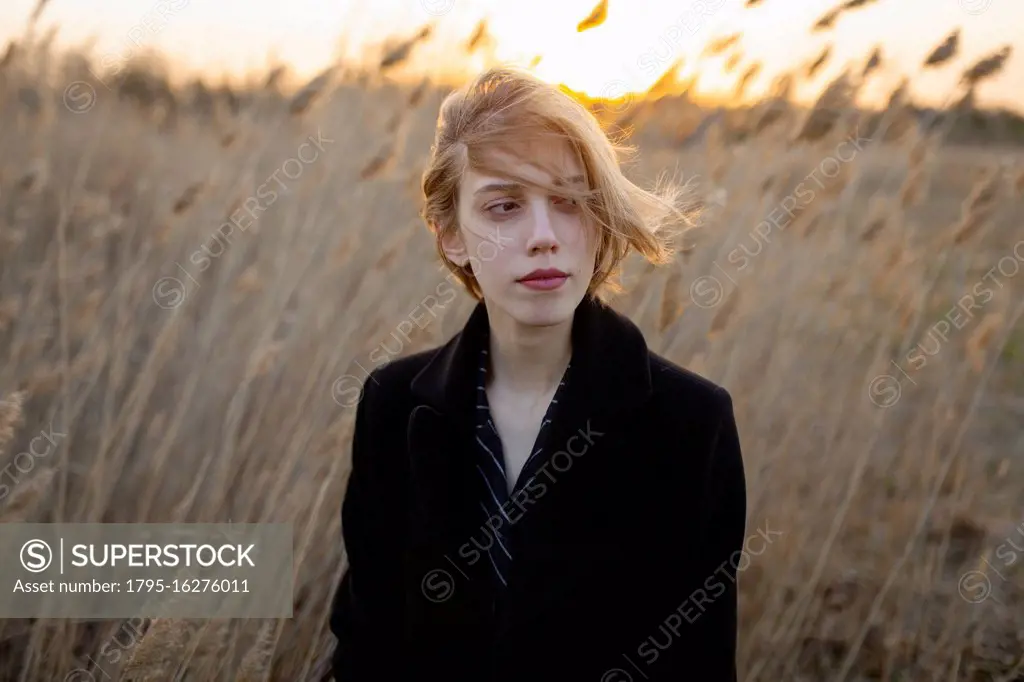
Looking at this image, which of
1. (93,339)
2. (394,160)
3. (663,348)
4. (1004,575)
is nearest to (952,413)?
(1004,575)

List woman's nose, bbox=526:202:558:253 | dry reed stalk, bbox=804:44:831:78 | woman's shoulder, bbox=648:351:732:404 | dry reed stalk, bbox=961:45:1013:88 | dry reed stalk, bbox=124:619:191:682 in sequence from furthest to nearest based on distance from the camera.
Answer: dry reed stalk, bbox=804:44:831:78 < dry reed stalk, bbox=961:45:1013:88 < dry reed stalk, bbox=124:619:191:682 < woman's shoulder, bbox=648:351:732:404 < woman's nose, bbox=526:202:558:253

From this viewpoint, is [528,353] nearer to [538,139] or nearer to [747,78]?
[538,139]

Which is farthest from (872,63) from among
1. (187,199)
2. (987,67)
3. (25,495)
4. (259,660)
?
(25,495)

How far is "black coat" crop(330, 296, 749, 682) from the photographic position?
135 cm

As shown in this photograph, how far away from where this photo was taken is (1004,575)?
204 centimetres

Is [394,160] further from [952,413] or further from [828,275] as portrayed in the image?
[952,413]

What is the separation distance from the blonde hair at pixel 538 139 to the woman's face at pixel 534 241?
14mm

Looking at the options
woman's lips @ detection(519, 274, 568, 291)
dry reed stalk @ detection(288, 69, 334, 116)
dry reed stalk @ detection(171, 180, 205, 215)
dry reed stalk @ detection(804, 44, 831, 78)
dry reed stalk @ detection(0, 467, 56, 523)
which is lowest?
dry reed stalk @ detection(0, 467, 56, 523)

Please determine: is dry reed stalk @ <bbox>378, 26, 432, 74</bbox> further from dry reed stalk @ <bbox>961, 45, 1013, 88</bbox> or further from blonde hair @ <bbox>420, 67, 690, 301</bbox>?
dry reed stalk @ <bbox>961, 45, 1013, 88</bbox>

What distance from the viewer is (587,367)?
1371 millimetres

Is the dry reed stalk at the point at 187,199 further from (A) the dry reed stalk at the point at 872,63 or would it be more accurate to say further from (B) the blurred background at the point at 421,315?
(A) the dry reed stalk at the point at 872,63

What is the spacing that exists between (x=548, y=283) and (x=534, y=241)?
63 mm

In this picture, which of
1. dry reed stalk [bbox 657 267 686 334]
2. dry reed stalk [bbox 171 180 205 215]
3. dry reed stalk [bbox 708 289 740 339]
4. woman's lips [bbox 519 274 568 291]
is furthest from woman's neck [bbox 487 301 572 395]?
dry reed stalk [bbox 171 180 205 215]

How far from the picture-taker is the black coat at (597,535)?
1.35 meters
